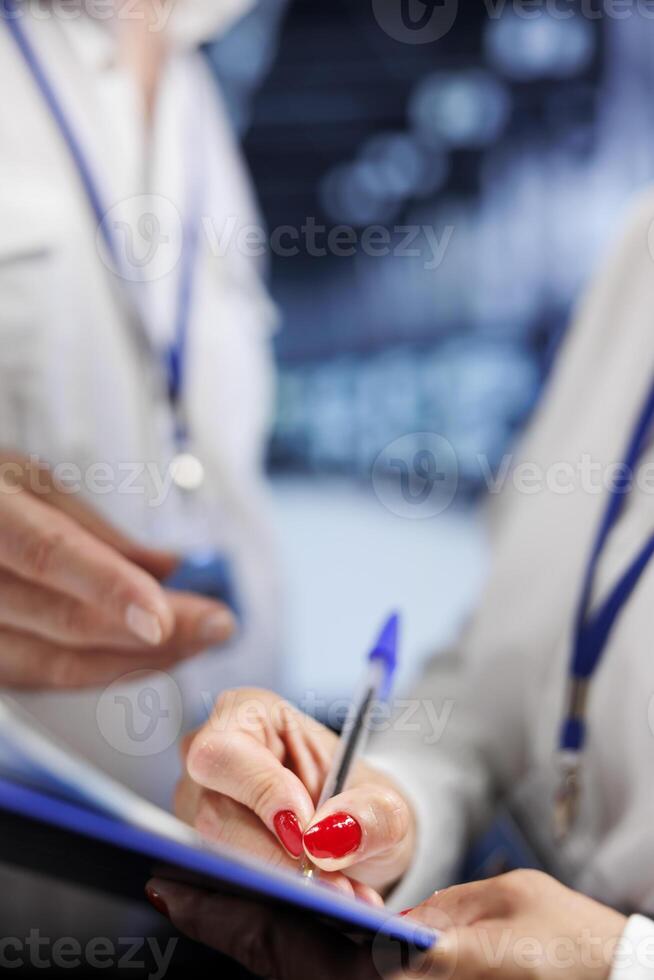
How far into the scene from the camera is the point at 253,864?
10.4 inches

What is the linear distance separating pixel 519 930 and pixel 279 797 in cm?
10

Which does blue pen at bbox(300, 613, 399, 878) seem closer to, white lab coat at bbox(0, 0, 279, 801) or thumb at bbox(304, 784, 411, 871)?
thumb at bbox(304, 784, 411, 871)

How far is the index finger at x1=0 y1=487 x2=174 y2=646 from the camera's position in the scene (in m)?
0.40

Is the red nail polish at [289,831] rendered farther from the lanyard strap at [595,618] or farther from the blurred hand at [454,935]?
the lanyard strap at [595,618]

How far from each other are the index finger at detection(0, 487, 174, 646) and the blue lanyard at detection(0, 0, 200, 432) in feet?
1.11

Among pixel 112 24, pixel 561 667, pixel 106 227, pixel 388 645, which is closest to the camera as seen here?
pixel 388 645

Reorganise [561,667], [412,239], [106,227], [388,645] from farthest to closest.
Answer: [412,239] → [106,227] → [561,667] → [388,645]

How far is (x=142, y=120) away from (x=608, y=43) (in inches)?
34.1

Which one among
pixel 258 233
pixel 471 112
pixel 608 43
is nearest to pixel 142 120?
Answer: pixel 258 233

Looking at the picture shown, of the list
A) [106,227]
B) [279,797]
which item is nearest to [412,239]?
[106,227]

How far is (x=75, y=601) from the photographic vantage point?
410mm

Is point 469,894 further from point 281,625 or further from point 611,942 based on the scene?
point 281,625

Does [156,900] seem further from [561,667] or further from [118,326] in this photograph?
[118,326]

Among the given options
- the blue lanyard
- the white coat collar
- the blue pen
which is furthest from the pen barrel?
the white coat collar
